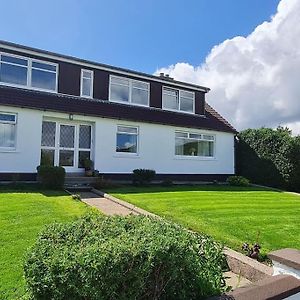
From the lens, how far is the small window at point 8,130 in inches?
591

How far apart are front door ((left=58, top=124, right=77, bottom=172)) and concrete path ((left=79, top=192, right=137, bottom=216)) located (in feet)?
13.1

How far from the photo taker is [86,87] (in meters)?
18.6

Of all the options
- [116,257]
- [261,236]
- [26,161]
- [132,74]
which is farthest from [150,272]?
[132,74]

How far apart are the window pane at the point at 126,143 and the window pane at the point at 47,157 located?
3.41m

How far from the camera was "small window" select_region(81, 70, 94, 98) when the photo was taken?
1842 centimetres

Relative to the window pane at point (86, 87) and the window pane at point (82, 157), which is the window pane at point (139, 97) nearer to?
the window pane at point (86, 87)

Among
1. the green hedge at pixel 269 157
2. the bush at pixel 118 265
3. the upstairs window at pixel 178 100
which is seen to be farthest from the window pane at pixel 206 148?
the bush at pixel 118 265

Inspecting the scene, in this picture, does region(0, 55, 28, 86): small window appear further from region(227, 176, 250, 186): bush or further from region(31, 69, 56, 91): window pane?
region(227, 176, 250, 186): bush

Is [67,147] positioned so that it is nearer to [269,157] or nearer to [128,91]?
[128,91]

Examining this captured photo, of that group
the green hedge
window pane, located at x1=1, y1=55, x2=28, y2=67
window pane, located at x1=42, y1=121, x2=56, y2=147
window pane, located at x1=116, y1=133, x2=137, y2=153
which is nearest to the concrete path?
window pane, located at x1=42, y1=121, x2=56, y2=147

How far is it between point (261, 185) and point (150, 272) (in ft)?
64.4

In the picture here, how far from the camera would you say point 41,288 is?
10.7ft

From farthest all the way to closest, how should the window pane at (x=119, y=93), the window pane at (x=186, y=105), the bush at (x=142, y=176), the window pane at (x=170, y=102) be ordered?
the window pane at (x=186, y=105)
the window pane at (x=170, y=102)
the window pane at (x=119, y=93)
the bush at (x=142, y=176)

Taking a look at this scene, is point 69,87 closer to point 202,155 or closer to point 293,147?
point 202,155
